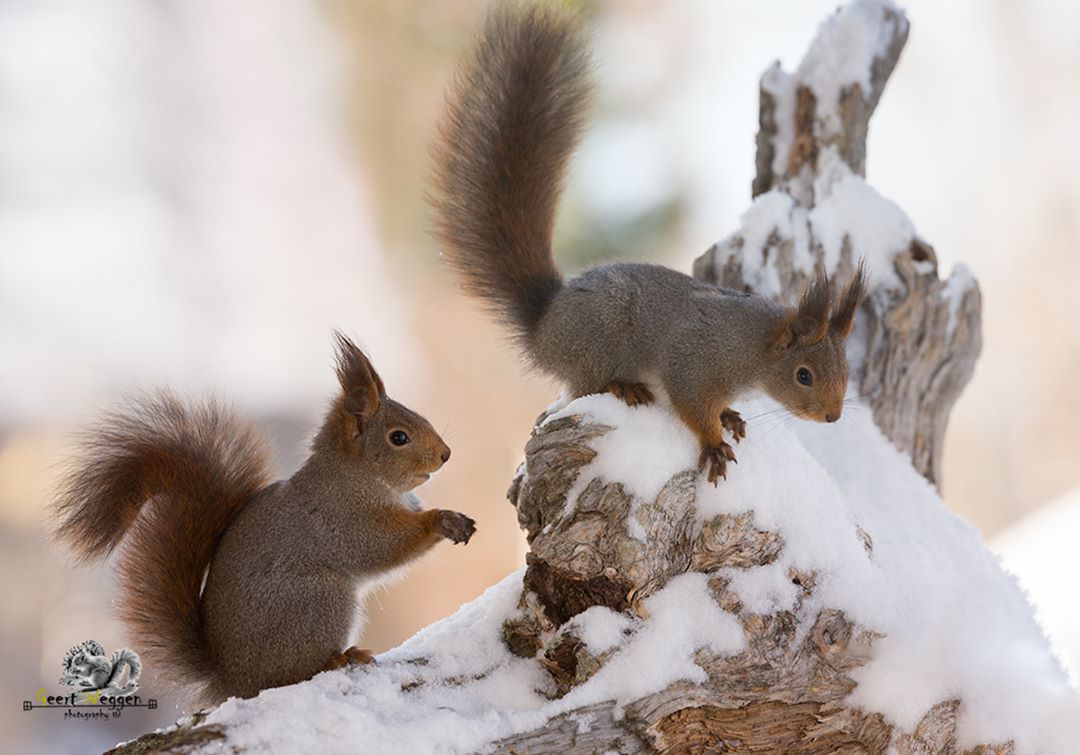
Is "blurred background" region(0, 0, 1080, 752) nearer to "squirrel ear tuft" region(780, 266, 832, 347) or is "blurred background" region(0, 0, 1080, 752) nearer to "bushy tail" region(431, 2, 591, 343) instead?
"bushy tail" region(431, 2, 591, 343)

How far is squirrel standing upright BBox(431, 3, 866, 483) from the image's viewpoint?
186 cm

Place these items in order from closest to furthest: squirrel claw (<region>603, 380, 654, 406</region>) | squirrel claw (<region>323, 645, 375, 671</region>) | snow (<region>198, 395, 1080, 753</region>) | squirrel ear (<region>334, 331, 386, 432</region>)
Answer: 1. snow (<region>198, 395, 1080, 753</region>)
2. squirrel claw (<region>323, 645, 375, 671</region>)
3. squirrel ear (<region>334, 331, 386, 432</region>)
4. squirrel claw (<region>603, 380, 654, 406</region>)

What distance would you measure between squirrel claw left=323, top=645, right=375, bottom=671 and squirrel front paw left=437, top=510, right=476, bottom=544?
0.77 feet

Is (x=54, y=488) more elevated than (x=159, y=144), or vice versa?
(x=159, y=144)

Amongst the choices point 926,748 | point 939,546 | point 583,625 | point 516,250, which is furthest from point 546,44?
point 926,748

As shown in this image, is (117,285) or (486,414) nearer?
(117,285)

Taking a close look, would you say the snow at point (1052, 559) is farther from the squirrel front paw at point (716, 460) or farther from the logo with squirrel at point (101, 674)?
the logo with squirrel at point (101, 674)

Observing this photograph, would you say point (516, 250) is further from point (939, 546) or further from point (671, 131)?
point (671, 131)

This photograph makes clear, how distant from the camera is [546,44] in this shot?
2.08 meters

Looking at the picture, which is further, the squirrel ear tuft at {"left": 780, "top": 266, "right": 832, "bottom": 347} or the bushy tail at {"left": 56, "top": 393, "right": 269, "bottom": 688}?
the squirrel ear tuft at {"left": 780, "top": 266, "right": 832, "bottom": 347}

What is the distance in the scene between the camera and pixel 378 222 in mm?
3783

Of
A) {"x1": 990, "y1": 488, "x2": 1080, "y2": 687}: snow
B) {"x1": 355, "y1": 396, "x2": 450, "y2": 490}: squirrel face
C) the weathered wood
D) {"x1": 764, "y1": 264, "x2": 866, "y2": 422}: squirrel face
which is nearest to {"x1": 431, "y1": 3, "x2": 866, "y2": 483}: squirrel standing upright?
{"x1": 764, "y1": 264, "x2": 866, "y2": 422}: squirrel face

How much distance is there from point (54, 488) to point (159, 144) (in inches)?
77.0

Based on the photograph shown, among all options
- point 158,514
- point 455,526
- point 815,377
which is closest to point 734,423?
point 815,377
